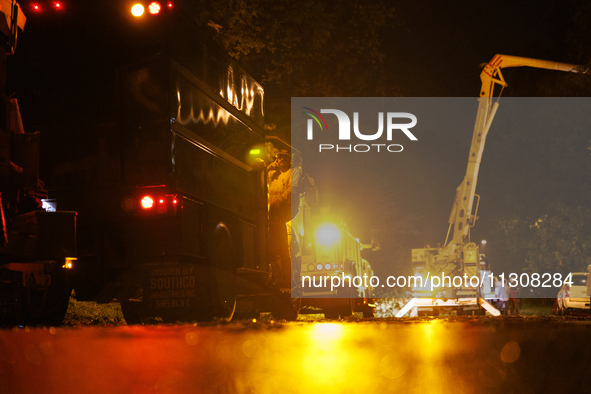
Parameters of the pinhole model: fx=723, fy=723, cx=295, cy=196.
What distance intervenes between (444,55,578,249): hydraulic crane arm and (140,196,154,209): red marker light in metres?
17.3

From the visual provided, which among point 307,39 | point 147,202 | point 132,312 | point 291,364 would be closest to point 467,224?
point 307,39

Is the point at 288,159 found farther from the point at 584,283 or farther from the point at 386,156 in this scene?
the point at 386,156

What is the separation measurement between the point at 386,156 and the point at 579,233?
2367cm

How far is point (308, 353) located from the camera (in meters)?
3.58

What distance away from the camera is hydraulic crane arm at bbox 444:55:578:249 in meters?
23.7

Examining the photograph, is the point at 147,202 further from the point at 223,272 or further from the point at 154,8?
the point at 154,8

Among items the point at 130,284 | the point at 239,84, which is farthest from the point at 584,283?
the point at 130,284

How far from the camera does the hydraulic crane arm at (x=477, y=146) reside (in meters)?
23.7

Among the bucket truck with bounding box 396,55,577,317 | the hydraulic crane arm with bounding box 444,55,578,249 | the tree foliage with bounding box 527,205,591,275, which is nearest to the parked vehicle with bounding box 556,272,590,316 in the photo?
the bucket truck with bounding box 396,55,577,317

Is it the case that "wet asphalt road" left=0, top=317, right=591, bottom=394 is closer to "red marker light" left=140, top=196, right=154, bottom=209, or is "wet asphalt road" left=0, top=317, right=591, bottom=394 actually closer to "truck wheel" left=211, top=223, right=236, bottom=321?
"red marker light" left=140, top=196, right=154, bottom=209

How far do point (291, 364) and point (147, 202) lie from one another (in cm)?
468

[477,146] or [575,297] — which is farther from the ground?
[477,146]

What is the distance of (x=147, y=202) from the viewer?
770 cm

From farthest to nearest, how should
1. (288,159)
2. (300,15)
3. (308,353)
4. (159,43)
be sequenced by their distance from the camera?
(300,15) → (288,159) → (159,43) → (308,353)
